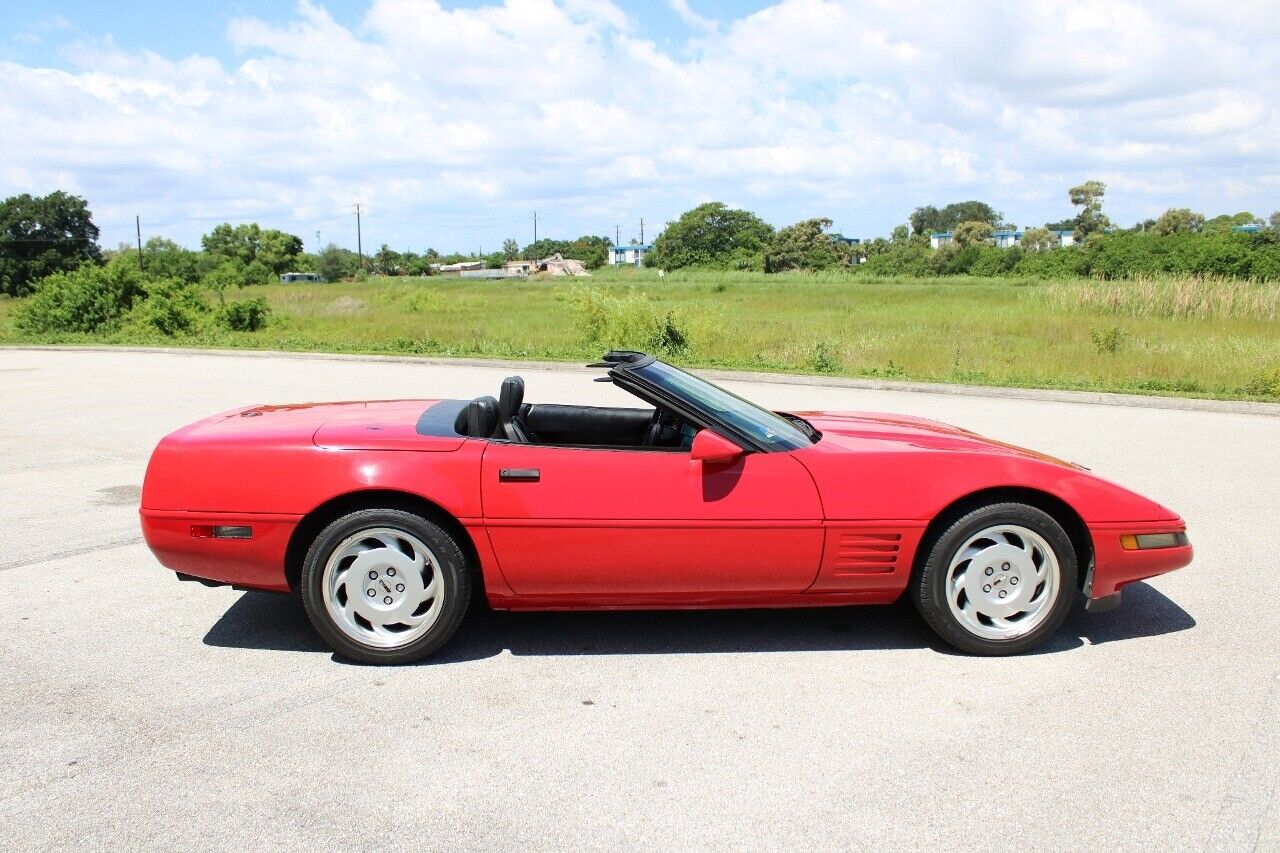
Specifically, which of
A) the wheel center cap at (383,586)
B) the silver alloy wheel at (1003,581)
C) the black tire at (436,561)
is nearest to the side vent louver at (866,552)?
the silver alloy wheel at (1003,581)

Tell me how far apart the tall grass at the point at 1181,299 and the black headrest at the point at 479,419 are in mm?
25125

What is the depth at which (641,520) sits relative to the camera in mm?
4066

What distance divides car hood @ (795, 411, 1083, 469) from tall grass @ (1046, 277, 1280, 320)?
23316 millimetres

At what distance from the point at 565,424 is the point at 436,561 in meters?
1.35

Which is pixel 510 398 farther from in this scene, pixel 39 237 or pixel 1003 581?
pixel 39 237

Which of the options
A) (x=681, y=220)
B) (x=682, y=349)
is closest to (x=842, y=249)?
(x=681, y=220)

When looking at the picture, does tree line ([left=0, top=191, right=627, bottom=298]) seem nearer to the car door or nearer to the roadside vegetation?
the roadside vegetation

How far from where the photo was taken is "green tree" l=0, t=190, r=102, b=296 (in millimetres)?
81750

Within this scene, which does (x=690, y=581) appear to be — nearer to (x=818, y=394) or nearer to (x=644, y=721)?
(x=644, y=721)

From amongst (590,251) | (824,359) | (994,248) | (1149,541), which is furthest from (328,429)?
(590,251)

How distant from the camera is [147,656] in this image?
13.9ft

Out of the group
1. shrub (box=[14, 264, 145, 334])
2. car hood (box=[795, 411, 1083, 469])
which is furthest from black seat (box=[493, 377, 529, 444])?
shrub (box=[14, 264, 145, 334])

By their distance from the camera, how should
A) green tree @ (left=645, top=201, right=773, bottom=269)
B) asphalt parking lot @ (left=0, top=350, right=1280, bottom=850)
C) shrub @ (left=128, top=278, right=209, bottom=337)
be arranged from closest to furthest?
asphalt parking lot @ (left=0, top=350, right=1280, bottom=850) → shrub @ (left=128, top=278, right=209, bottom=337) → green tree @ (left=645, top=201, right=773, bottom=269)

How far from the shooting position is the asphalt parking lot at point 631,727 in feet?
9.62
